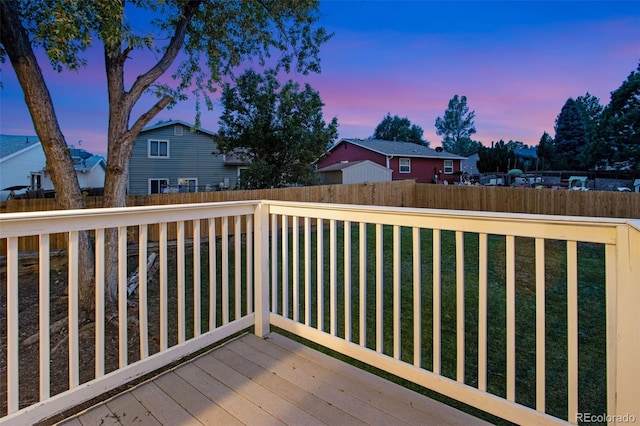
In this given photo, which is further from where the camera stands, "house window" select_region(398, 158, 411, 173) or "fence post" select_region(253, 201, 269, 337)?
"house window" select_region(398, 158, 411, 173)

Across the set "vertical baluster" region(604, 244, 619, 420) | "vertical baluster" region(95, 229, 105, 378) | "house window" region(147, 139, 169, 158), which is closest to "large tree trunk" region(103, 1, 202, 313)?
"vertical baluster" region(95, 229, 105, 378)

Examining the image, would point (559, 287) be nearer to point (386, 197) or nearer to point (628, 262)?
point (628, 262)

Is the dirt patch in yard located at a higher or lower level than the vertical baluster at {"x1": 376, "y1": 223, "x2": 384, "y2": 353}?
lower

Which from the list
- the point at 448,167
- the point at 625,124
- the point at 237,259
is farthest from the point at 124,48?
the point at 625,124

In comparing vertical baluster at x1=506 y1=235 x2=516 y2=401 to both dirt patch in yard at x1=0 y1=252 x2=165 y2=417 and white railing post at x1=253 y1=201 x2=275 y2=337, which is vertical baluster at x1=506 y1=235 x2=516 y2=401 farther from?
dirt patch in yard at x1=0 y1=252 x2=165 y2=417

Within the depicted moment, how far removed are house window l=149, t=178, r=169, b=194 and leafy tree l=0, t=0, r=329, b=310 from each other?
11.0 meters

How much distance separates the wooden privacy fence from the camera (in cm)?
660

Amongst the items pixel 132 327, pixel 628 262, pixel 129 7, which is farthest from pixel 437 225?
pixel 129 7

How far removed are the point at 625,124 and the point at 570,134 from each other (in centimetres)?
1285

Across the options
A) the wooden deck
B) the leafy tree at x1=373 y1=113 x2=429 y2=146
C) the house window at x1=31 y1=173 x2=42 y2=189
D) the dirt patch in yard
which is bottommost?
the dirt patch in yard

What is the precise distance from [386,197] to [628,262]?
36.8 ft

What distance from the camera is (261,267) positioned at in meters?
2.42

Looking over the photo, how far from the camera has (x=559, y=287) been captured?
→ 4547 mm

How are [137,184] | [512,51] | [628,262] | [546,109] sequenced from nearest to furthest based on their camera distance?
[628,262] < [512,51] < [137,184] < [546,109]
